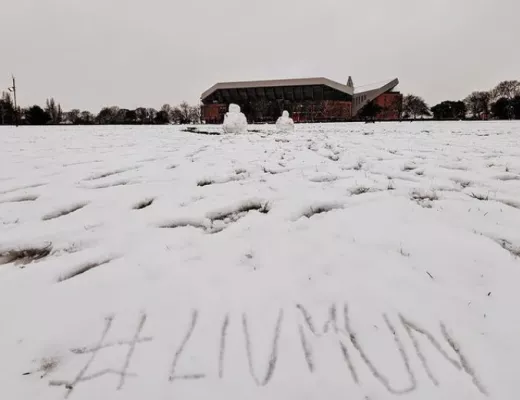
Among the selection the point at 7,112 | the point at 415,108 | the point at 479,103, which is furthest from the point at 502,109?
the point at 7,112

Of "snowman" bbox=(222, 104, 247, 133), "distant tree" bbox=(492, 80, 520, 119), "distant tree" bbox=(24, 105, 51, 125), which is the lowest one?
"snowman" bbox=(222, 104, 247, 133)

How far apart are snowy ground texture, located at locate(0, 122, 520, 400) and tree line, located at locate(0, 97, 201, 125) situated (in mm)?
46493

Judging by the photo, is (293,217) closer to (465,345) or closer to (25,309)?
(465,345)

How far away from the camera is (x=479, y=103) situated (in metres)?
50.2

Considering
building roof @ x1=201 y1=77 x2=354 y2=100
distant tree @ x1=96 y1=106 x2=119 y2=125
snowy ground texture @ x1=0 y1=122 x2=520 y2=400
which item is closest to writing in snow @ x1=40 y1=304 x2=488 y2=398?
snowy ground texture @ x1=0 y1=122 x2=520 y2=400

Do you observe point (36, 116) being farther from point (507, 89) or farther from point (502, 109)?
point (507, 89)

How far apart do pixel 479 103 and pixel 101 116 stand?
66469 millimetres

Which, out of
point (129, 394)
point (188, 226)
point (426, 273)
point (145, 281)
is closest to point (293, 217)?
point (188, 226)

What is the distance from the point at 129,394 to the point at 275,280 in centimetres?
97

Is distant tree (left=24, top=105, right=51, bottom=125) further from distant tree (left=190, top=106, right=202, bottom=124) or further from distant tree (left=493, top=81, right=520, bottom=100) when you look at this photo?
distant tree (left=493, top=81, right=520, bottom=100)

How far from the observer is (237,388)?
138 centimetres

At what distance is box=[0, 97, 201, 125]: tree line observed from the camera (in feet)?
145

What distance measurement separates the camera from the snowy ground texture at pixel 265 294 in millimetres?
1416

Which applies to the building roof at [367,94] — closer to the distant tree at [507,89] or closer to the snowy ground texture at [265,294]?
the distant tree at [507,89]
